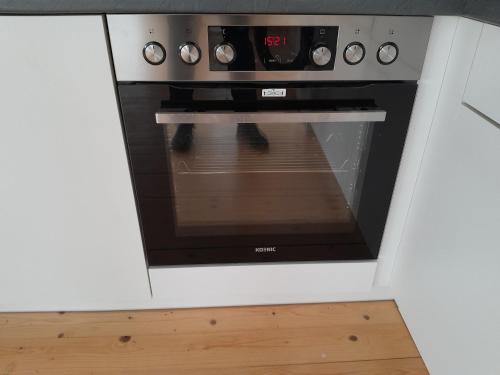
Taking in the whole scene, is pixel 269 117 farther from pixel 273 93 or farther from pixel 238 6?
pixel 238 6

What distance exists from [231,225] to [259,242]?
0.09 metres

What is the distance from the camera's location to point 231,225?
3.54 feet

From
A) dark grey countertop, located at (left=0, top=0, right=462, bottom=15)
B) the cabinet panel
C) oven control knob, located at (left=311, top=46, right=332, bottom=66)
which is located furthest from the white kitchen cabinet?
oven control knob, located at (left=311, top=46, right=332, bottom=66)

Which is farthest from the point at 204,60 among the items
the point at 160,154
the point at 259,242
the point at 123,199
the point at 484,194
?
the point at 484,194

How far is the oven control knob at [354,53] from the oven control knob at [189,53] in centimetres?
31

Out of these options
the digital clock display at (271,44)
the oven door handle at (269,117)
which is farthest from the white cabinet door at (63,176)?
the digital clock display at (271,44)

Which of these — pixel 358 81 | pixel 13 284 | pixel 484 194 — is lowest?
pixel 13 284

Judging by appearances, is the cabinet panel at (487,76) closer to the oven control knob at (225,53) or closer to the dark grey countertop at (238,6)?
the dark grey countertop at (238,6)

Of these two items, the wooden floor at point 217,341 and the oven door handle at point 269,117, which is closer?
the oven door handle at point 269,117

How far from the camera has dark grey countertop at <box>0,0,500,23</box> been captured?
0.76 meters

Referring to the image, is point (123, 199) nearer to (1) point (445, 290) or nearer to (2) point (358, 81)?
(2) point (358, 81)

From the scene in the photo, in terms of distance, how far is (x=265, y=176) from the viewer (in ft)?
3.33

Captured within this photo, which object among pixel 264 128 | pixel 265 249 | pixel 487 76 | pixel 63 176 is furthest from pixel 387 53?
pixel 63 176

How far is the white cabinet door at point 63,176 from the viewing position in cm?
81
